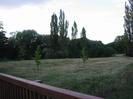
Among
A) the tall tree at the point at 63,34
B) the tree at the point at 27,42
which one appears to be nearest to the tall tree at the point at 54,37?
the tall tree at the point at 63,34

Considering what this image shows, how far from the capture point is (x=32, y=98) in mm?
2787

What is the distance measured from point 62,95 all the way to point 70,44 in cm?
4014

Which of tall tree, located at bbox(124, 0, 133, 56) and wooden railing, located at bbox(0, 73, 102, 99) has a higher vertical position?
tall tree, located at bbox(124, 0, 133, 56)

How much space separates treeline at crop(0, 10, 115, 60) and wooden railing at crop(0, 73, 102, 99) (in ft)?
116

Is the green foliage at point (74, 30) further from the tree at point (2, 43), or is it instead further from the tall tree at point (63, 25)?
the tree at point (2, 43)

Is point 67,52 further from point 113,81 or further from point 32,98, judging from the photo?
point 32,98

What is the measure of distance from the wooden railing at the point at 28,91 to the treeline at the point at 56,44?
3529 cm

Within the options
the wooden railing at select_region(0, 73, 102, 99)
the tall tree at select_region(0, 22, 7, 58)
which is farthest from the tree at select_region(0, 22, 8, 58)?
the wooden railing at select_region(0, 73, 102, 99)

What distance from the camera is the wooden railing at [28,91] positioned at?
2.13 meters

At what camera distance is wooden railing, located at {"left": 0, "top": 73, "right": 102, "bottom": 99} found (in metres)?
2.13

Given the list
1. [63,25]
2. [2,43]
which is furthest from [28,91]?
[63,25]

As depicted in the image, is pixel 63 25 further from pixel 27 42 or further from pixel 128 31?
pixel 128 31

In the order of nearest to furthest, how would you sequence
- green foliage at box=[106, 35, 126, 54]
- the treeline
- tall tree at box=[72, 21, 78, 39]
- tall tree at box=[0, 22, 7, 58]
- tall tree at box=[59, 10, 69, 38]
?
tall tree at box=[0, 22, 7, 58] → the treeline → green foliage at box=[106, 35, 126, 54] → tall tree at box=[59, 10, 69, 38] → tall tree at box=[72, 21, 78, 39]

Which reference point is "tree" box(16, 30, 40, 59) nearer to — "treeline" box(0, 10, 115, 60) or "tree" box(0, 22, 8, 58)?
"treeline" box(0, 10, 115, 60)
